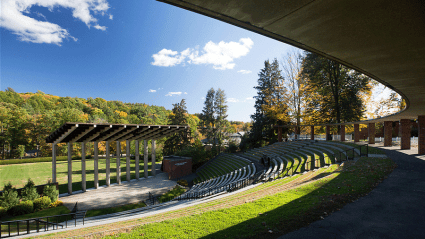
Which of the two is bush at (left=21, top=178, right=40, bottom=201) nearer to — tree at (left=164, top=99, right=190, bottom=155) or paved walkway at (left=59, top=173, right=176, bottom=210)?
paved walkway at (left=59, top=173, right=176, bottom=210)

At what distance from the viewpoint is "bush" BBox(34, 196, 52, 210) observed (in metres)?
13.1

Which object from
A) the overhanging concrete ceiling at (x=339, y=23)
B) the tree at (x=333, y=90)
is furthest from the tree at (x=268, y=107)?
the overhanging concrete ceiling at (x=339, y=23)

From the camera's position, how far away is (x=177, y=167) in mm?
24734

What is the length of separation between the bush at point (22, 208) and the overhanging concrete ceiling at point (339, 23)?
17.5m

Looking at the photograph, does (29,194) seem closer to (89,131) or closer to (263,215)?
(89,131)

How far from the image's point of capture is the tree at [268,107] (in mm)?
31375

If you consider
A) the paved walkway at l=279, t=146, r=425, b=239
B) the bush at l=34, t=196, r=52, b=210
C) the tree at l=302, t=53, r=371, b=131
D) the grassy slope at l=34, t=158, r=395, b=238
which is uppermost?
the tree at l=302, t=53, r=371, b=131

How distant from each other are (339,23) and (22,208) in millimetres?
18807

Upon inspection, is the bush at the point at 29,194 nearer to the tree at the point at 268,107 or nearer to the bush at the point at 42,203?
the bush at the point at 42,203

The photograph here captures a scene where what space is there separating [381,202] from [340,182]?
2.14 metres

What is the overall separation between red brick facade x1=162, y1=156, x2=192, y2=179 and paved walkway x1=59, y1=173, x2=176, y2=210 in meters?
2.52

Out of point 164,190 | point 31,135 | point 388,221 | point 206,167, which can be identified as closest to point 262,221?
point 388,221

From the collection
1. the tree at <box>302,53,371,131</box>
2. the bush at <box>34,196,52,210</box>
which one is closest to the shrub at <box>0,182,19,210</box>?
the bush at <box>34,196,52,210</box>

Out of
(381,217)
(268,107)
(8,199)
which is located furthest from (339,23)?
(268,107)
